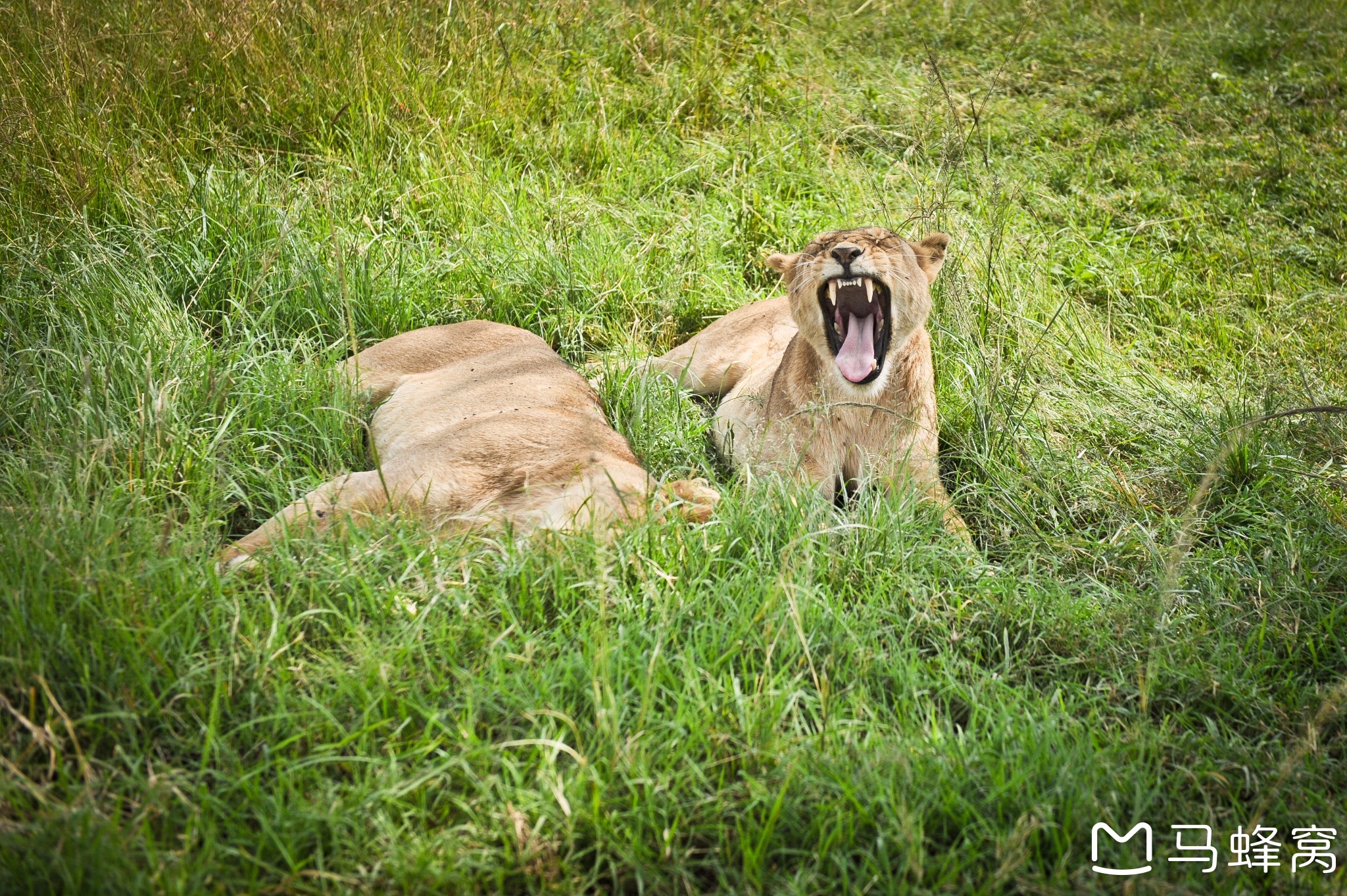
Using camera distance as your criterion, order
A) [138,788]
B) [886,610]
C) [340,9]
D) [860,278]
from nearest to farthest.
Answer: [138,788], [886,610], [860,278], [340,9]

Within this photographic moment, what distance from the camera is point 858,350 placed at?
14.0 ft

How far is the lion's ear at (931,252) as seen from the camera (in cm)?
439

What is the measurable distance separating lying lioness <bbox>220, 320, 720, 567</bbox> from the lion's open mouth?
86 cm

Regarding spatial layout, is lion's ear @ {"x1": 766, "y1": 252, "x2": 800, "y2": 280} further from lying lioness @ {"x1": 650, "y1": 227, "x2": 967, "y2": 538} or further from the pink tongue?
the pink tongue

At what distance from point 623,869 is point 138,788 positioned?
3.59ft

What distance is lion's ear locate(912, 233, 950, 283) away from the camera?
4.39 meters

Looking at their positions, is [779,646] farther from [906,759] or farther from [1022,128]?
[1022,128]

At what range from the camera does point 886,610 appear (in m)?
3.28

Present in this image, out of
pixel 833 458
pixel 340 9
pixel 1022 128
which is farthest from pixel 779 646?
pixel 1022 128

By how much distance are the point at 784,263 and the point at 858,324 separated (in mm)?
450

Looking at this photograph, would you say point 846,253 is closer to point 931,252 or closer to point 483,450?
point 931,252

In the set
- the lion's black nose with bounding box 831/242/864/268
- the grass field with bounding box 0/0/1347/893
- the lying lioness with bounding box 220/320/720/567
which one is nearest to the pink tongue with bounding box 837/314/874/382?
the lion's black nose with bounding box 831/242/864/268

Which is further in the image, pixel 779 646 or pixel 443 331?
pixel 443 331

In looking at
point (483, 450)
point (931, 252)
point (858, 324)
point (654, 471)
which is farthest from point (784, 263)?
point (483, 450)
